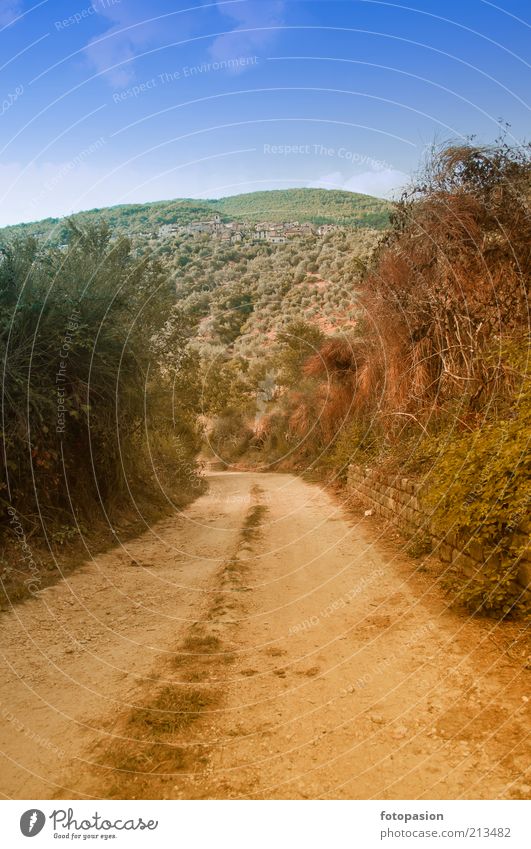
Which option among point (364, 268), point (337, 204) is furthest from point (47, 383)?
point (337, 204)

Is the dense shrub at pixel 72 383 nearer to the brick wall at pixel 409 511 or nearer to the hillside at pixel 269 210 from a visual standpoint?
the brick wall at pixel 409 511

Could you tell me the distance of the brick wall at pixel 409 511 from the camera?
4.62 meters

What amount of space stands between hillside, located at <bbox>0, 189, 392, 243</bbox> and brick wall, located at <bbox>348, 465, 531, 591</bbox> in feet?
34.0

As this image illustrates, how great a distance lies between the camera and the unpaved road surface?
2803 millimetres

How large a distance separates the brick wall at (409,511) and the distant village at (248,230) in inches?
453

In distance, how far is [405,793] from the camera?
8.63ft

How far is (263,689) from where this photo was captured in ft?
12.7

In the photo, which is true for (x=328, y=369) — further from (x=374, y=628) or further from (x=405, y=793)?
(x=405, y=793)

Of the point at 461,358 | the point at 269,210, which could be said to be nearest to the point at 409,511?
the point at 461,358

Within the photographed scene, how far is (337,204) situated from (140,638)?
78.5ft
